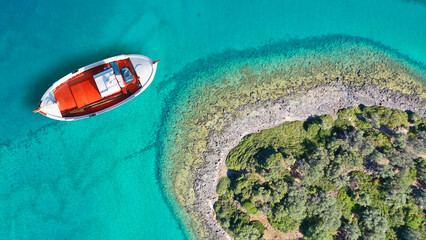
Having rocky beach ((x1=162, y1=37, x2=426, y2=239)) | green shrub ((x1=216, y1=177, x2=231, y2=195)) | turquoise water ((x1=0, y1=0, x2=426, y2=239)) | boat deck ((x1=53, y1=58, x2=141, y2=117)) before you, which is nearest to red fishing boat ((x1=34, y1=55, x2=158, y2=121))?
boat deck ((x1=53, y1=58, x2=141, y2=117))

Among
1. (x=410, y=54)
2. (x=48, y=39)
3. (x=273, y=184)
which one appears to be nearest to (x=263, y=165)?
(x=273, y=184)

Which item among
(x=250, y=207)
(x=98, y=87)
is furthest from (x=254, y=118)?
(x=98, y=87)

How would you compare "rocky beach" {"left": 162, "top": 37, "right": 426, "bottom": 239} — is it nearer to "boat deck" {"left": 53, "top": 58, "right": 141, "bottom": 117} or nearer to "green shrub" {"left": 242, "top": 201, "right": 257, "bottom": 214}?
"green shrub" {"left": 242, "top": 201, "right": 257, "bottom": 214}

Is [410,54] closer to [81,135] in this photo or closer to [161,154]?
[161,154]

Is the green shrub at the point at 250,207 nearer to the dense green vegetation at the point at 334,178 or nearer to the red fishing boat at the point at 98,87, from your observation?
the dense green vegetation at the point at 334,178

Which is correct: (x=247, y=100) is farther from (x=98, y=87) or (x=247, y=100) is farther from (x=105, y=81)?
(x=98, y=87)

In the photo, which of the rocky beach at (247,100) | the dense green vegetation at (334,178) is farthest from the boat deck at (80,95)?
the dense green vegetation at (334,178)
